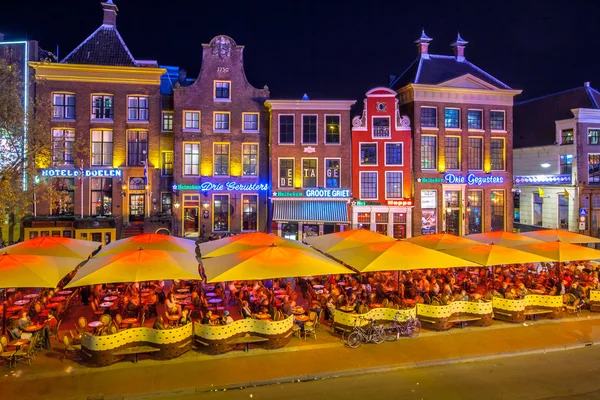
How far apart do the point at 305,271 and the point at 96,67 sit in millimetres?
24655

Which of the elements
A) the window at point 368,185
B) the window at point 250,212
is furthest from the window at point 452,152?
the window at point 250,212

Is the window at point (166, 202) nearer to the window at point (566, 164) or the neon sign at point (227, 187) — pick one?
the neon sign at point (227, 187)

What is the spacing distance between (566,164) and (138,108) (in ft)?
114

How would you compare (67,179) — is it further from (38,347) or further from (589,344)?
(589,344)

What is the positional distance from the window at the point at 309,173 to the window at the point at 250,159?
352cm

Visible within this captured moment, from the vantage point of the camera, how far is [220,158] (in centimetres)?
3269

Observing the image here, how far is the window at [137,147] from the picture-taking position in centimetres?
3194

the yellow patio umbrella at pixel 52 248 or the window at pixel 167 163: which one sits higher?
the window at pixel 167 163

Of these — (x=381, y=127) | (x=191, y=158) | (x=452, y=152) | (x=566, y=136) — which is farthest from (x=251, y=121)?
(x=566, y=136)

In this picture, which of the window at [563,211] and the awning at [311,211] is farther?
the window at [563,211]

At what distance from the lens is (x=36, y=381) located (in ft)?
37.1

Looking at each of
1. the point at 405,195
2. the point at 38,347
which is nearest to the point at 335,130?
the point at 405,195

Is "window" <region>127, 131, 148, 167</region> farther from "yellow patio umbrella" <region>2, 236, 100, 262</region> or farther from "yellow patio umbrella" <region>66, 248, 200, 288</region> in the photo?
"yellow patio umbrella" <region>66, 248, 200, 288</region>

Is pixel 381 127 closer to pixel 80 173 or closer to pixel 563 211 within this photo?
pixel 563 211
